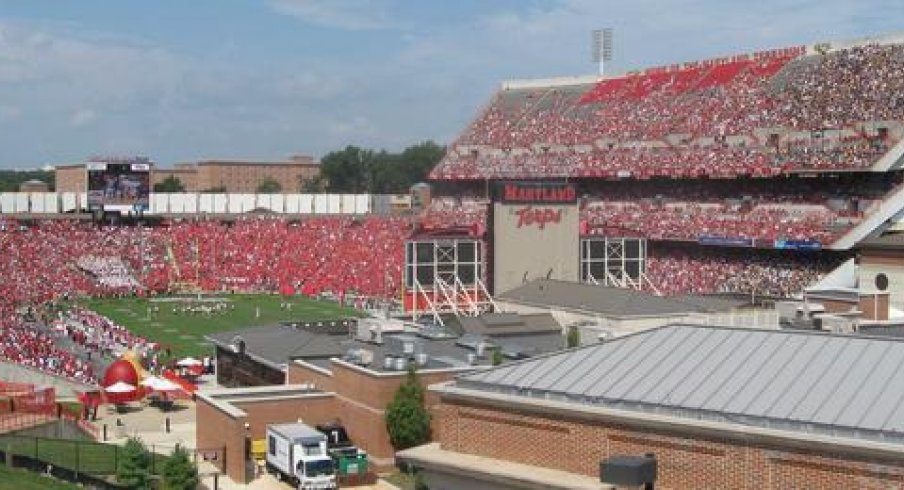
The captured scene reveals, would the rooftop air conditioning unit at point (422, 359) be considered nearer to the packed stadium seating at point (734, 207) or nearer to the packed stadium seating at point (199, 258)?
the packed stadium seating at point (734, 207)

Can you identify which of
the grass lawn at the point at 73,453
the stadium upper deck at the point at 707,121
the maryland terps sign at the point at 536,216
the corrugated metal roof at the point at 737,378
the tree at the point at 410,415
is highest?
the stadium upper deck at the point at 707,121

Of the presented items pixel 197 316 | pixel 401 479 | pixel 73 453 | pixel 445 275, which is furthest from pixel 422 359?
pixel 197 316

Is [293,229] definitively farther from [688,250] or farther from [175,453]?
[175,453]

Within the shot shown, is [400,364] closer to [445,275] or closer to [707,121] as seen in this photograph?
[445,275]

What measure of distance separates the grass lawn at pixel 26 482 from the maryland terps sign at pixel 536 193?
91.7 ft

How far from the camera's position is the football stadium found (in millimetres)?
13070

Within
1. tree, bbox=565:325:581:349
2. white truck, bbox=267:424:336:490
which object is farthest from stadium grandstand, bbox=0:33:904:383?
white truck, bbox=267:424:336:490

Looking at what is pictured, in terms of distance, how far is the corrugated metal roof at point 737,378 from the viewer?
12.1m

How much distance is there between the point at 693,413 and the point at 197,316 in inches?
2180

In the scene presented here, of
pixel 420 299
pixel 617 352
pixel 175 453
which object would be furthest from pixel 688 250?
pixel 617 352

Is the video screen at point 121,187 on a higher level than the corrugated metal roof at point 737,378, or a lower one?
higher

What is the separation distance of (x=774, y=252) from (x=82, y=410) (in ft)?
125

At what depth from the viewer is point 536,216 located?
173 feet

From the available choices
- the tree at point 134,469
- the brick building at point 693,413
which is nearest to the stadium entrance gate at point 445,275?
the tree at point 134,469
